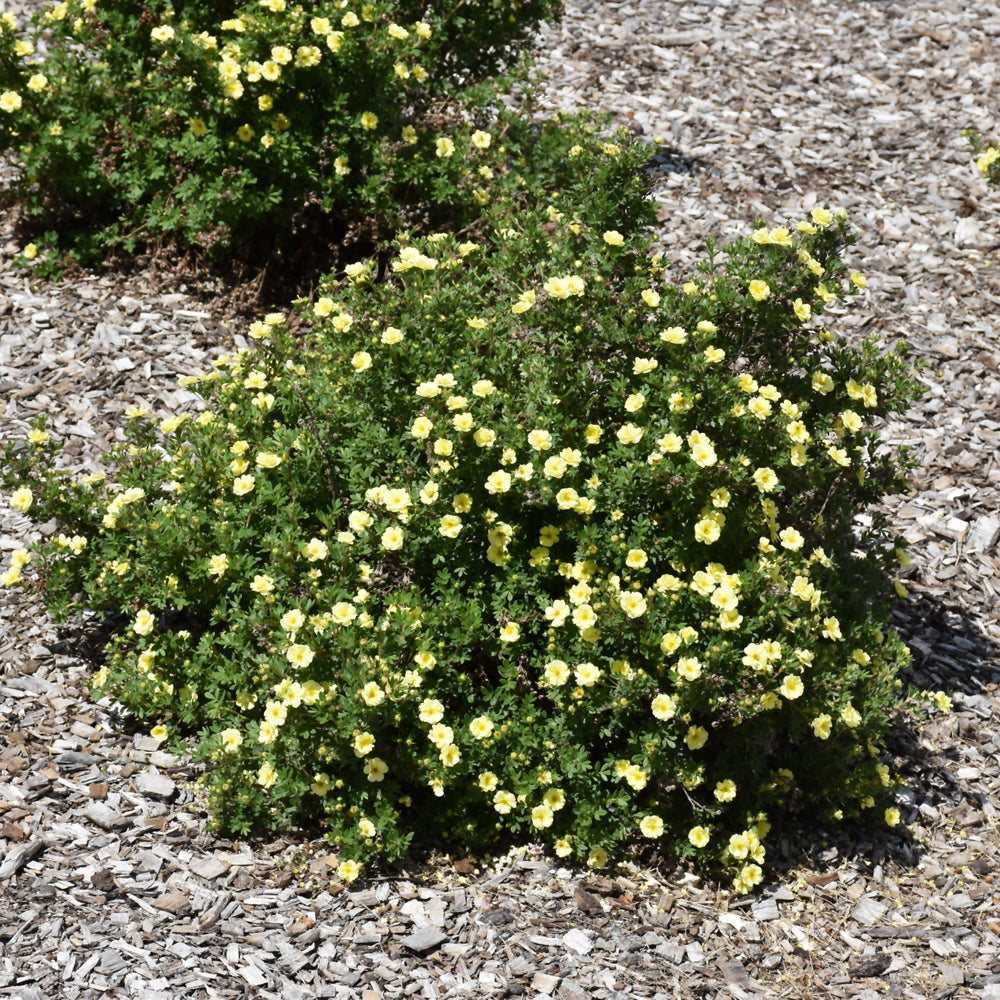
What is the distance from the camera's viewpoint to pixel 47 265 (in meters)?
5.59

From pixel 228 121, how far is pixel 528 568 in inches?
112

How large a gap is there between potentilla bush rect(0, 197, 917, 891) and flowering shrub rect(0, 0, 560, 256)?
4.58 ft

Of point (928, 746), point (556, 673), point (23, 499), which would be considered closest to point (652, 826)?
point (556, 673)

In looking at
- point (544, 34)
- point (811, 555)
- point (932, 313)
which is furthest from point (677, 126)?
point (811, 555)

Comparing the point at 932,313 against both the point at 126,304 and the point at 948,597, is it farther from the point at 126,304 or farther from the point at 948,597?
the point at 126,304

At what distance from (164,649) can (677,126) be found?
15.4 feet

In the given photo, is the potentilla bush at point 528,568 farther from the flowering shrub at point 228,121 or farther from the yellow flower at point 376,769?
the flowering shrub at point 228,121

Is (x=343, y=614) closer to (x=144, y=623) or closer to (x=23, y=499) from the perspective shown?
(x=144, y=623)

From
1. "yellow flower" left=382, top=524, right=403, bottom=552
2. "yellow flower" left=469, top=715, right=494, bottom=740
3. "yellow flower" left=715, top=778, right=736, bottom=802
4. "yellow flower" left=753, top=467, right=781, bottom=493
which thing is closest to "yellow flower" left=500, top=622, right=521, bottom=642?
"yellow flower" left=469, top=715, right=494, bottom=740

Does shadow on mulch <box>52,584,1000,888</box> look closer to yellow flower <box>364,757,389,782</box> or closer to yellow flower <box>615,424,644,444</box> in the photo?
yellow flower <box>364,757,389,782</box>

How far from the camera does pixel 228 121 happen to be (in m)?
5.32

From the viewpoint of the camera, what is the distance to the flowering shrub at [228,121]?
514 cm

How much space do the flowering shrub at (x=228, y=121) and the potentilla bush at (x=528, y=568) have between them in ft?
4.58

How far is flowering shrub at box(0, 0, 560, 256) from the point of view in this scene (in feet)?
16.9
